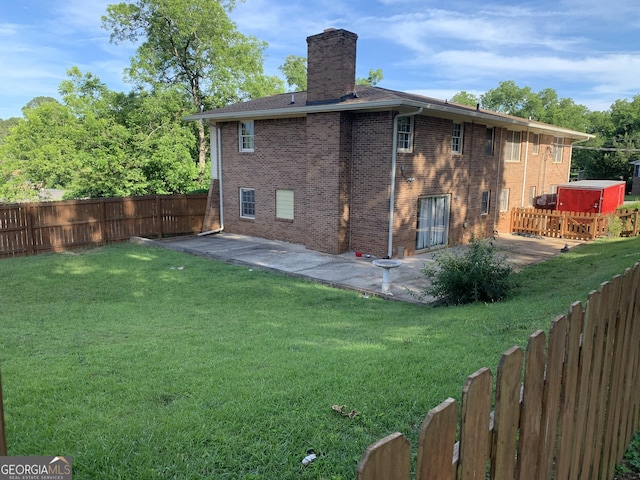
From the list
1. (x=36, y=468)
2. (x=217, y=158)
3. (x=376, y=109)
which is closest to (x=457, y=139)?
(x=376, y=109)

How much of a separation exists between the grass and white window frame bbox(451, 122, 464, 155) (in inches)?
345

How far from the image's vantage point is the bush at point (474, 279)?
29.6ft

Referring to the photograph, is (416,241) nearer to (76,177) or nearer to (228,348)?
(228,348)

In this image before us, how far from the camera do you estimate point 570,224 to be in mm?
19672

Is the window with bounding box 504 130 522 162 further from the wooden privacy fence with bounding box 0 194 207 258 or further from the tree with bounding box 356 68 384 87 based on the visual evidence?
the tree with bounding box 356 68 384 87

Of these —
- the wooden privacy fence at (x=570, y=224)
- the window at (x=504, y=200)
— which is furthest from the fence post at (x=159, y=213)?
the wooden privacy fence at (x=570, y=224)

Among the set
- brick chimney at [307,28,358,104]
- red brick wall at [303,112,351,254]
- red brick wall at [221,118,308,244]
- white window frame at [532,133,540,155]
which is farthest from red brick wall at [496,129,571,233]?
red brick wall at [221,118,308,244]

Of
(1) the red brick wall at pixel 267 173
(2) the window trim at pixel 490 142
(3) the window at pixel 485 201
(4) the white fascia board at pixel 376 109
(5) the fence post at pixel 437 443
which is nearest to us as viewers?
(5) the fence post at pixel 437 443

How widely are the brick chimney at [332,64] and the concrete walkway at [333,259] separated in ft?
17.7

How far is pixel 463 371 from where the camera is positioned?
4.20 m

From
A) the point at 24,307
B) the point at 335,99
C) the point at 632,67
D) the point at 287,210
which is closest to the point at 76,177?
the point at 287,210

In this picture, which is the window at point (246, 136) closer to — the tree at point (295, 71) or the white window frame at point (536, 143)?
the white window frame at point (536, 143)

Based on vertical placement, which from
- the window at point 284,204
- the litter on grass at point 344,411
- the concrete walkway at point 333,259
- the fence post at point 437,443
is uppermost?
the fence post at point 437,443

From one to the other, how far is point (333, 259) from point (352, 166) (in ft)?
10.8
